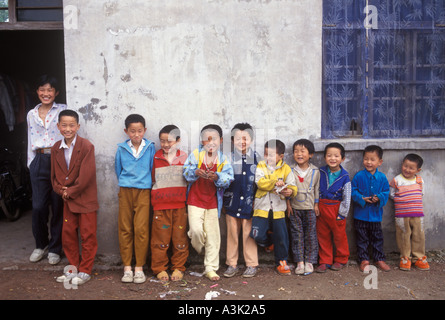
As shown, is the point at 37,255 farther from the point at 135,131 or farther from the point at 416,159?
the point at 416,159

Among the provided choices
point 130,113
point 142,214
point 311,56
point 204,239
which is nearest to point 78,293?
point 142,214

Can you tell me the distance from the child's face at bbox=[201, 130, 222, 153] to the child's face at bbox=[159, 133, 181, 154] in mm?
313

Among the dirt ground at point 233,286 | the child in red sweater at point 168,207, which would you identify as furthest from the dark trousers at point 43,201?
the child in red sweater at point 168,207

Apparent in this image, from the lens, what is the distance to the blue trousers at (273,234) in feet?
13.0

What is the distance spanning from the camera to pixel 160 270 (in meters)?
3.97

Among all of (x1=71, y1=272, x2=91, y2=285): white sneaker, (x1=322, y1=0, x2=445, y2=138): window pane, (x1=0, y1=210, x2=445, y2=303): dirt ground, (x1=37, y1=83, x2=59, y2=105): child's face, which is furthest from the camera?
(x1=322, y1=0, x2=445, y2=138): window pane

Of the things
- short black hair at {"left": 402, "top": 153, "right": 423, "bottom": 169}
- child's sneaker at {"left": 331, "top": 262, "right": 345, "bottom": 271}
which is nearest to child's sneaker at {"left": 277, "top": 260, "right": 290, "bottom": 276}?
child's sneaker at {"left": 331, "top": 262, "right": 345, "bottom": 271}

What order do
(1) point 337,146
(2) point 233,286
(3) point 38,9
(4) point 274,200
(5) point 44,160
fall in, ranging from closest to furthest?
(2) point 233,286 < (4) point 274,200 < (1) point 337,146 < (5) point 44,160 < (3) point 38,9

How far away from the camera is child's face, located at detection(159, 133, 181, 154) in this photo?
12.9ft

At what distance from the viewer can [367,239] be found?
4.23 meters

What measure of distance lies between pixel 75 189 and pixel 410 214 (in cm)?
353

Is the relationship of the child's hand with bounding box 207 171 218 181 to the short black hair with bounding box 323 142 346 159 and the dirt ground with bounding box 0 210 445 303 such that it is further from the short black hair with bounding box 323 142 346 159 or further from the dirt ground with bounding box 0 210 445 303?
the short black hair with bounding box 323 142 346 159

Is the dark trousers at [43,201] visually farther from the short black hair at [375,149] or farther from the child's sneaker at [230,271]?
the short black hair at [375,149]

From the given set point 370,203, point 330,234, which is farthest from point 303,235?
point 370,203
